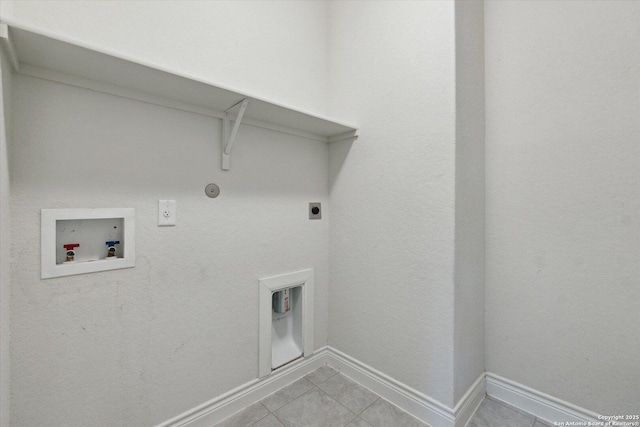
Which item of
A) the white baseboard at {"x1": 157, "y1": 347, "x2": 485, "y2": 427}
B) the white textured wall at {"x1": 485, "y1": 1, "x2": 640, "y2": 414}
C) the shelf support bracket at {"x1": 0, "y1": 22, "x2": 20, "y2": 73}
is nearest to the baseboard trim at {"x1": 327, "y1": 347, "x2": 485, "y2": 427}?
the white baseboard at {"x1": 157, "y1": 347, "x2": 485, "y2": 427}

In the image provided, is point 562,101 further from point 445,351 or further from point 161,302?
point 161,302

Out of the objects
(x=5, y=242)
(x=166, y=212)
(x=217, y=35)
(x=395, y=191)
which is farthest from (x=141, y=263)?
(x=395, y=191)

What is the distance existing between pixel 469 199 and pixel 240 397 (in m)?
1.58

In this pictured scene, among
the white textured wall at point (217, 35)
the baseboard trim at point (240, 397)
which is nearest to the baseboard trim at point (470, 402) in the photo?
the baseboard trim at point (240, 397)

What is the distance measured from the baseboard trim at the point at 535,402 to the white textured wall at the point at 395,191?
46cm

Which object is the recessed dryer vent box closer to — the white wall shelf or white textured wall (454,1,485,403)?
the white wall shelf

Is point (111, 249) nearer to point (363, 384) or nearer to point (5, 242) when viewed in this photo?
point (5, 242)

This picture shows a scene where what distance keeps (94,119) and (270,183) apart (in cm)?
80

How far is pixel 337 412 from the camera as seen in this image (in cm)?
138

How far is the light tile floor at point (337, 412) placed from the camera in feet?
4.30

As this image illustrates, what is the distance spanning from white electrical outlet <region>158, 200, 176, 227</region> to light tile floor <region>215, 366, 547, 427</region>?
103 cm

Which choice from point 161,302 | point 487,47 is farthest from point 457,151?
point 161,302

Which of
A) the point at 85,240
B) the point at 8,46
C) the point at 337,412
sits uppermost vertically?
the point at 8,46

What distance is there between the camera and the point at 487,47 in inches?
59.7
